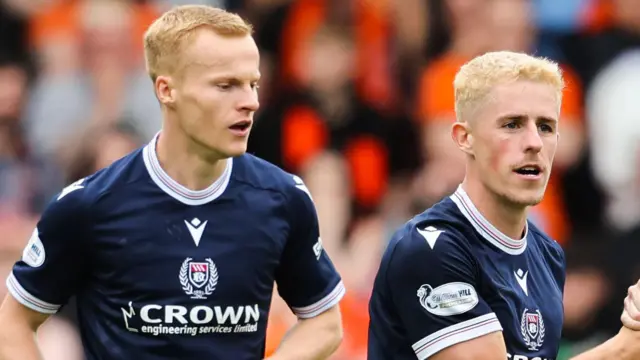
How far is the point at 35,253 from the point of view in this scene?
18.6ft

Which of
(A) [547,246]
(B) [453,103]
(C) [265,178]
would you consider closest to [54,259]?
(C) [265,178]

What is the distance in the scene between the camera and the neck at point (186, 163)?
5.66 metres

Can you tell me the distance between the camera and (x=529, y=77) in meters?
5.34

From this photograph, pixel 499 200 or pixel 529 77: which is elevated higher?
pixel 529 77

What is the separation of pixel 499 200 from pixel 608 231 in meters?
5.06

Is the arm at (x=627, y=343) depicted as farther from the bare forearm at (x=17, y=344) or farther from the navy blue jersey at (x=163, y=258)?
the bare forearm at (x=17, y=344)

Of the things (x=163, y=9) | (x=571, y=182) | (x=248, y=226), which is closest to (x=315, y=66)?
(x=163, y=9)

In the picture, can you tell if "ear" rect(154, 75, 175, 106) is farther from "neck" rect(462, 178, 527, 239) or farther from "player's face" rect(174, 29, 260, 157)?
"neck" rect(462, 178, 527, 239)

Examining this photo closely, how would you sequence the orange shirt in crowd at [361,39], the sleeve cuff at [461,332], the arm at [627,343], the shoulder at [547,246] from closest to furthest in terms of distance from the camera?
the sleeve cuff at [461,332] < the arm at [627,343] < the shoulder at [547,246] < the orange shirt in crowd at [361,39]

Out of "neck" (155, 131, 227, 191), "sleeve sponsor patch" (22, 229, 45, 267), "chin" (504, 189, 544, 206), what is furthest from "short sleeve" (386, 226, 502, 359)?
"sleeve sponsor patch" (22, 229, 45, 267)

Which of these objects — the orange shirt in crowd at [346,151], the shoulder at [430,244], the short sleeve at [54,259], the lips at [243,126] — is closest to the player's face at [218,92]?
the lips at [243,126]

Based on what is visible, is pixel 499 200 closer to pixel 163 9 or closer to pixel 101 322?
pixel 101 322

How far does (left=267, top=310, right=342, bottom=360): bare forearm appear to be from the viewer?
5789 millimetres

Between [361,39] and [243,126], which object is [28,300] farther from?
[361,39]
